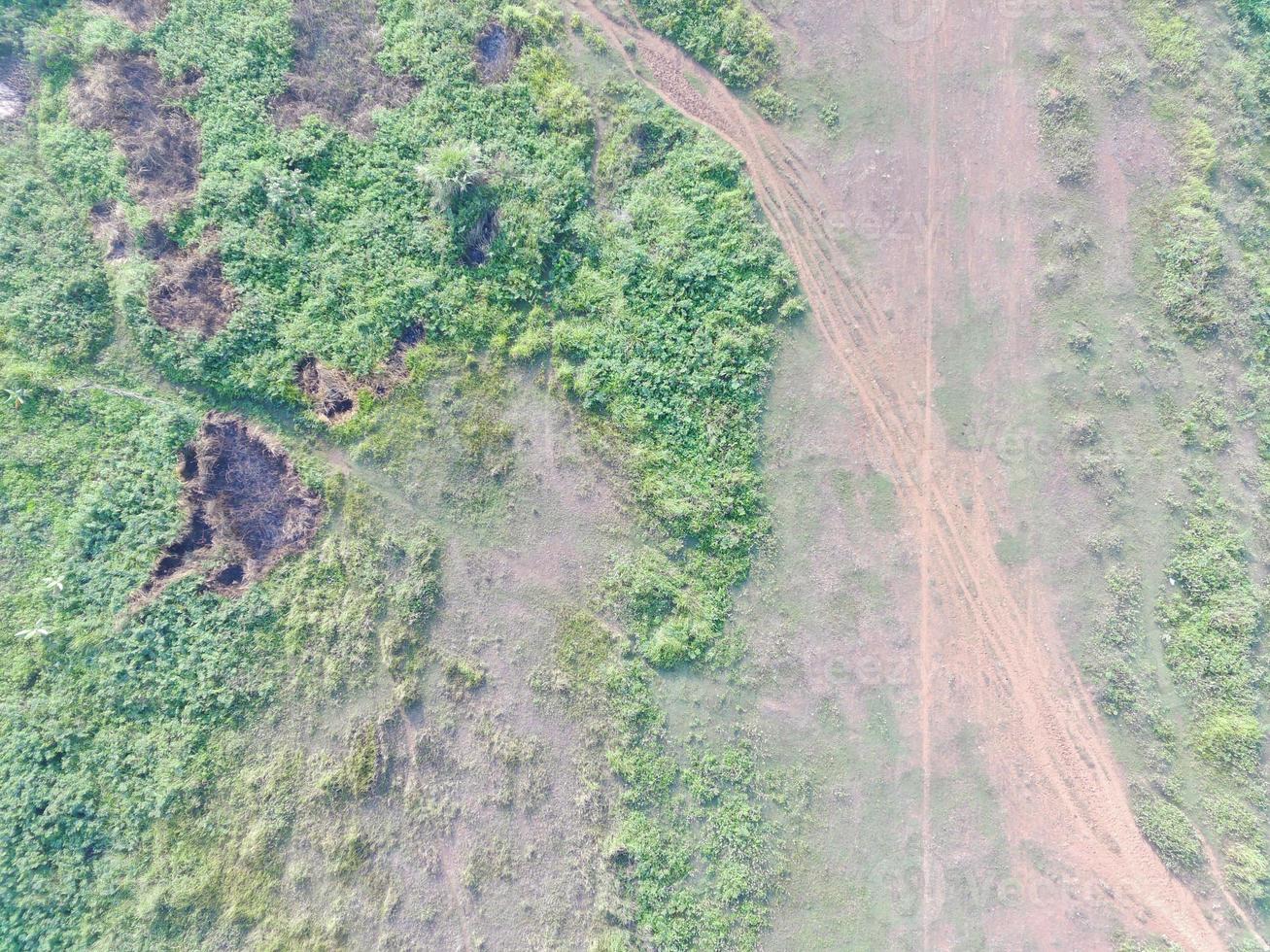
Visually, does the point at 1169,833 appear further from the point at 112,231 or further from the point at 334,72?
the point at 112,231

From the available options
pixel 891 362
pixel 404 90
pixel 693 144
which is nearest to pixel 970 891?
pixel 891 362

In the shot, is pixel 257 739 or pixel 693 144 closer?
pixel 257 739

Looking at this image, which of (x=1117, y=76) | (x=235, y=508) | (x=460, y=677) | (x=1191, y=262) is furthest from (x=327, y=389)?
(x=1191, y=262)

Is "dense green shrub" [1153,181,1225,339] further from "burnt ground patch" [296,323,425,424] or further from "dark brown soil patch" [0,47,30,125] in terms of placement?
"dark brown soil patch" [0,47,30,125]

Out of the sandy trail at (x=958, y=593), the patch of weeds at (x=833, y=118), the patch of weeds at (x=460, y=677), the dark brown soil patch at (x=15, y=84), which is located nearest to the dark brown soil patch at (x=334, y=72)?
the sandy trail at (x=958, y=593)

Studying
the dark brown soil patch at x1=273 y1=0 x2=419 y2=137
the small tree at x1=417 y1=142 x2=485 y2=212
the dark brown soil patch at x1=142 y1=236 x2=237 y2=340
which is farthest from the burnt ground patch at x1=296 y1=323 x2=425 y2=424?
the dark brown soil patch at x1=273 y1=0 x2=419 y2=137

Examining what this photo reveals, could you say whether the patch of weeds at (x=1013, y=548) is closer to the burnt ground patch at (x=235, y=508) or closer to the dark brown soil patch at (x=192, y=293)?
the burnt ground patch at (x=235, y=508)

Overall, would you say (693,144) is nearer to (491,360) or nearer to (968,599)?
(491,360)
